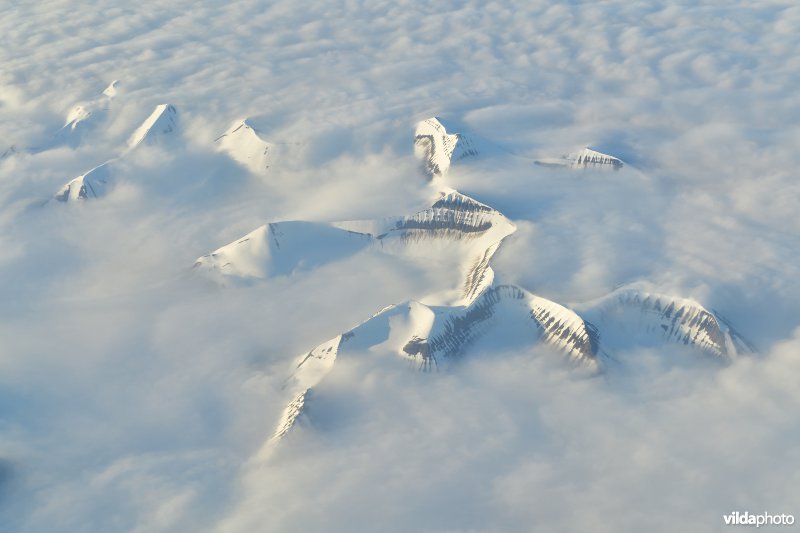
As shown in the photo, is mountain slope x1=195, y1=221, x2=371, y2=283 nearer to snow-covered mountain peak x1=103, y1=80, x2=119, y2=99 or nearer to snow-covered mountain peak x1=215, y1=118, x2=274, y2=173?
snow-covered mountain peak x1=215, y1=118, x2=274, y2=173

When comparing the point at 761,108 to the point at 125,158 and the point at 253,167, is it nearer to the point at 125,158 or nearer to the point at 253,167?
the point at 253,167

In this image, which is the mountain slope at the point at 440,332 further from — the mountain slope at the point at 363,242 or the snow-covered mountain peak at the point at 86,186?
the snow-covered mountain peak at the point at 86,186

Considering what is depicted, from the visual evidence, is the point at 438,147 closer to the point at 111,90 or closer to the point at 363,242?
the point at 363,242

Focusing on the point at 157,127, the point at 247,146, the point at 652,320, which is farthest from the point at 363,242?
the point at 157,127

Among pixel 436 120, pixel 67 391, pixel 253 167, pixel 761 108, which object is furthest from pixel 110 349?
pixel 761 108

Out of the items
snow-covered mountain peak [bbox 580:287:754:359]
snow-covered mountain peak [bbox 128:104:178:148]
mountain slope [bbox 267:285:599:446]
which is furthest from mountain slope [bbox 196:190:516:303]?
snow-covered mountain peak [bbox 128:104:178:148]

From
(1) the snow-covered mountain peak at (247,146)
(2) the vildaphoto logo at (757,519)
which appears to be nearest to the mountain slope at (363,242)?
(1) the snow-covered mountain peak at (247,146)
